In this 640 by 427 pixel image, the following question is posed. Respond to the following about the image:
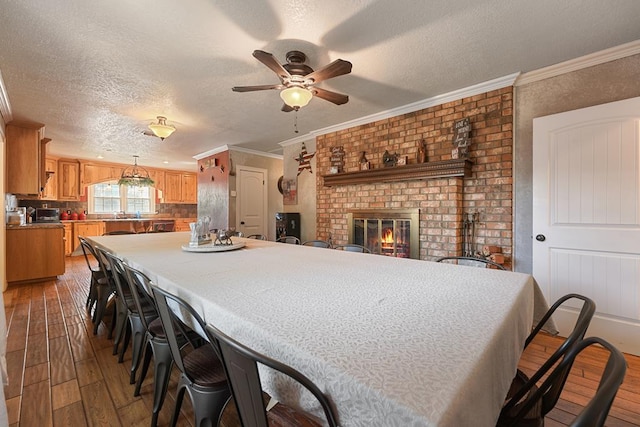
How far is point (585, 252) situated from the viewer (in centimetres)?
219

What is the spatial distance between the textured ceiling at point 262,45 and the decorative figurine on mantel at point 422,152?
48cm

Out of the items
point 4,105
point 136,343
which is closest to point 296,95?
point 136,343

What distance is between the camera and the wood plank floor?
148 centimetres

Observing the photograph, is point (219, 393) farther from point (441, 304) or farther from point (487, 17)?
point (487, 17)

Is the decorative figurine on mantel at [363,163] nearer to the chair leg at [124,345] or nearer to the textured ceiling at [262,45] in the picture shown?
the textured ceiling at [262,45]

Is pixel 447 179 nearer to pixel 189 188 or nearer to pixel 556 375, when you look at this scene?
pixel 556 375

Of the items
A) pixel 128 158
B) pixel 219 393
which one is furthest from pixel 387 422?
pixel 128 158

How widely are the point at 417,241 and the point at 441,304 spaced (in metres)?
2.34

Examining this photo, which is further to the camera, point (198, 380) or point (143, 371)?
point (143, 371)

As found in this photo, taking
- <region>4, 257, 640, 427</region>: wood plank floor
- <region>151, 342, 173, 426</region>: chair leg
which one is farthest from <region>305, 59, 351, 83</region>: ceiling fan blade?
<region>4, 257, 640, 427</region>: wood plank floor

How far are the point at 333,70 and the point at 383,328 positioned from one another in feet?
5.64

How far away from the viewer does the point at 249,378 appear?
0.67 metres

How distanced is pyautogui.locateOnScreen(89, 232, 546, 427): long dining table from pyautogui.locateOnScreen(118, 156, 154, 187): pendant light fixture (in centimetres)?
536

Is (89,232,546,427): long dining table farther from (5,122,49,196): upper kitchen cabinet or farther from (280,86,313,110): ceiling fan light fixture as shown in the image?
(5,122,49,196): upper kitchen cabinet
